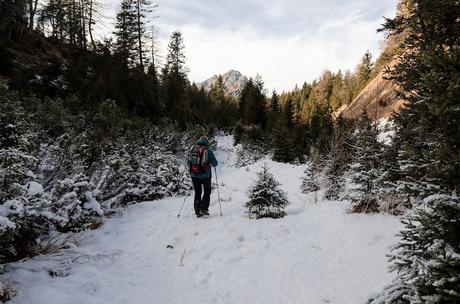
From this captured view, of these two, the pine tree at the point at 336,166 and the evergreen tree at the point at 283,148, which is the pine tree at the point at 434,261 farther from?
the evergreen tree at the point at 283,148

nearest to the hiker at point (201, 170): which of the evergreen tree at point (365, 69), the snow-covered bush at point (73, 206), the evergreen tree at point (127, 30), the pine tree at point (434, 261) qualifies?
the snow-covered bush at point (73, 206)

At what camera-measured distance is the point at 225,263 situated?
5.46 meters

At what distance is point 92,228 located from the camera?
7.02 m

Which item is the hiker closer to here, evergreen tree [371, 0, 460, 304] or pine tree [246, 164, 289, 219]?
pine tree [246, 164, 289, 219]

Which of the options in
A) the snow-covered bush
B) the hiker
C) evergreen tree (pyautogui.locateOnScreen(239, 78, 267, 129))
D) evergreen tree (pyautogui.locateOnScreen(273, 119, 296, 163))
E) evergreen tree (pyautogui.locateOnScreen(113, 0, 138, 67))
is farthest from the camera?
evergreen tree (pyautogui.locateOnScreen(239, 78, 267, 129))

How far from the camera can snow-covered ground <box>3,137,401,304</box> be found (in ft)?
14.0

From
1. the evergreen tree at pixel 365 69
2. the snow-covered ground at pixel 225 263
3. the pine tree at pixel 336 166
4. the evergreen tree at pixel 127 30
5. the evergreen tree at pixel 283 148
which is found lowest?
the snow-covered ground at pixel 225 263

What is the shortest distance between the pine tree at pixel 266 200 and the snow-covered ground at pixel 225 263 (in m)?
0.35

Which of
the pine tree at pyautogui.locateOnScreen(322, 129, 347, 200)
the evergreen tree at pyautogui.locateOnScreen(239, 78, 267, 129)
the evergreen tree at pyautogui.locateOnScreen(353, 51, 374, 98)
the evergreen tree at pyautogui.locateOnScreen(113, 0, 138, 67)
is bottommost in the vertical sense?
the pine tree at pyautogui.locateOnScreen(322, 129, 347, 200)

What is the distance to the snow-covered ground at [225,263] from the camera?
4.26m

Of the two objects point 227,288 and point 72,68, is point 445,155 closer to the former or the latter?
point 227,288

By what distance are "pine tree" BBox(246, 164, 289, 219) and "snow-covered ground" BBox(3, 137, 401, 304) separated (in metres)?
0.35

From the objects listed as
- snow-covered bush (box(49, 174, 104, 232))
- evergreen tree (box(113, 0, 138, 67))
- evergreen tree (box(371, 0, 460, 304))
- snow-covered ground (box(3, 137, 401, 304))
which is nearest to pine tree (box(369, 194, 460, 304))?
evergreen tree (box(371, 0, 460, 304))

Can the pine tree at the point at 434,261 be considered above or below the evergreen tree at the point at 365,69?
below
